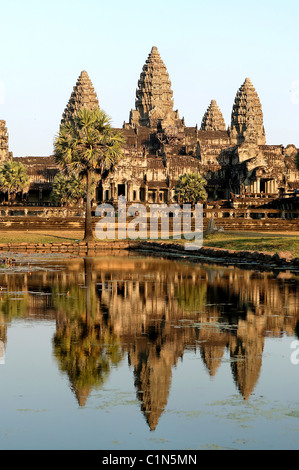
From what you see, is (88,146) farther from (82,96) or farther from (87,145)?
(82,96)

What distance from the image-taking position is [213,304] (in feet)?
68.8

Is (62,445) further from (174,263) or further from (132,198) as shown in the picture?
(132,198)

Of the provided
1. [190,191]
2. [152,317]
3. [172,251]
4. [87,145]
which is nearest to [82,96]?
[190,191]

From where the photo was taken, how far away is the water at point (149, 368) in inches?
368

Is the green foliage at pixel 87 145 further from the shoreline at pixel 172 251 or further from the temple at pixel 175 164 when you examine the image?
the temple at pixel 175 164

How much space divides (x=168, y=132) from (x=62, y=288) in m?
154

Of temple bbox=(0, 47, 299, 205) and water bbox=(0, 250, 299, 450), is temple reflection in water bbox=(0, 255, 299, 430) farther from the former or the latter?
temple bbox=(0, 47, 299, 205)

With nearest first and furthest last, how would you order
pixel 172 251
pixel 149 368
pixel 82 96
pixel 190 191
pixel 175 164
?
pixel 149 368, pixel 172 251, pixel 190 191, pixel 175 164, pixel 82 96

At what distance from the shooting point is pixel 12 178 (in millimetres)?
124812

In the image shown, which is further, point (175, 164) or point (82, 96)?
point (82, 96)

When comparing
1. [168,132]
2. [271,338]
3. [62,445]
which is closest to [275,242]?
[271,338]

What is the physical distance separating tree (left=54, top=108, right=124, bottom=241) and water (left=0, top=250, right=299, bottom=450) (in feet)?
102

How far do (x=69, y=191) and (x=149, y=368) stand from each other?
10168 cm

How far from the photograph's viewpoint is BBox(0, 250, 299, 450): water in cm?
934
